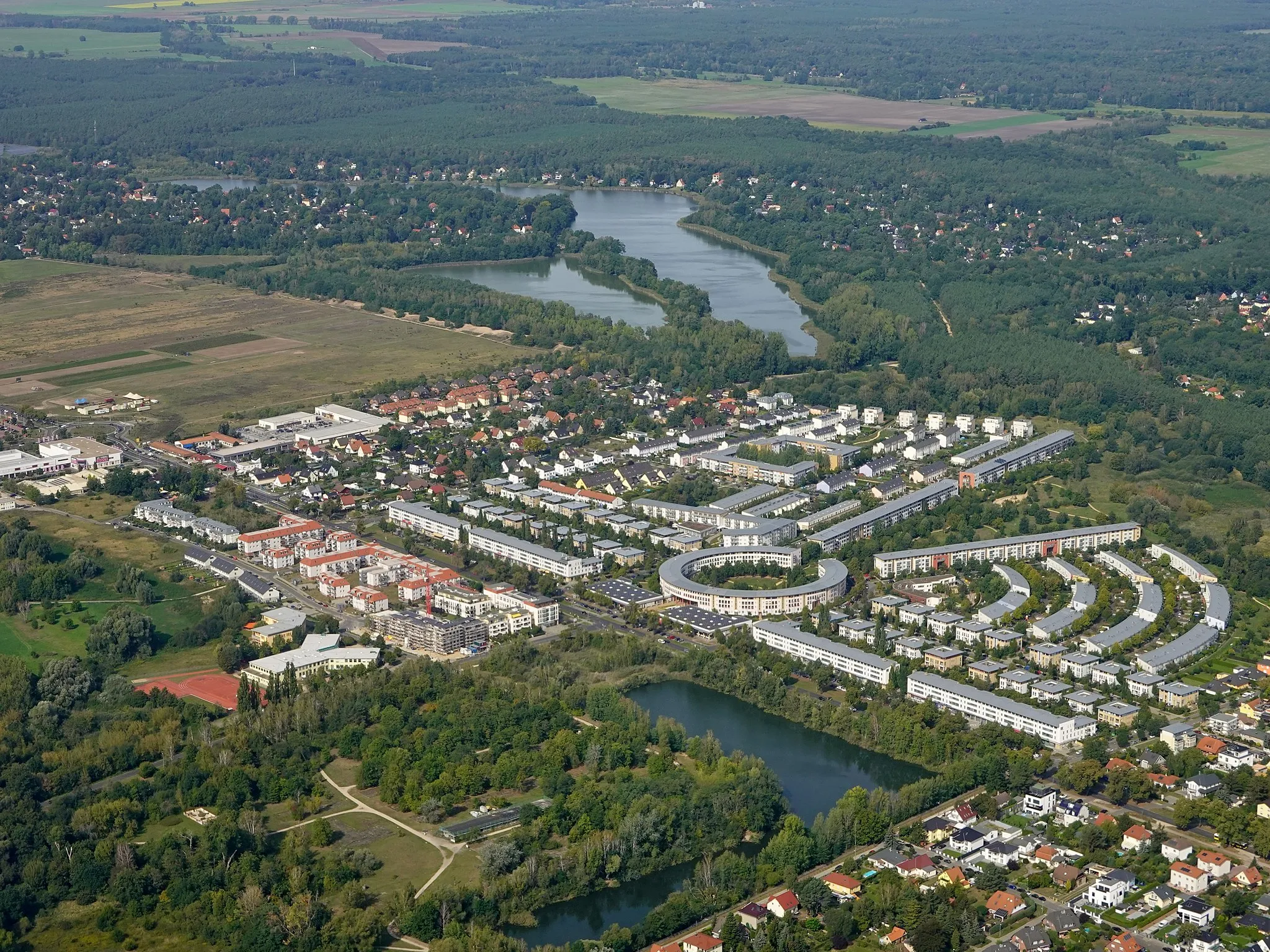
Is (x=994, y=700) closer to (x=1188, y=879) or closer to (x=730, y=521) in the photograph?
(x=1188, y=879)

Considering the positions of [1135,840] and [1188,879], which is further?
[1135,840]

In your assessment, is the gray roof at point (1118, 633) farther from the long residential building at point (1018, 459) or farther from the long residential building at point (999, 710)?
the long residential building at point (1018, 459)

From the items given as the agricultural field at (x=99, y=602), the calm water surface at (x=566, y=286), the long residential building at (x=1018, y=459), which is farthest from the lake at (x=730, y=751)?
the calm water surface at (x=566, y=286)

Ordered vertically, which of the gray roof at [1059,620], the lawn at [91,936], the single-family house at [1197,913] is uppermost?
the gray roof at [1059,620]

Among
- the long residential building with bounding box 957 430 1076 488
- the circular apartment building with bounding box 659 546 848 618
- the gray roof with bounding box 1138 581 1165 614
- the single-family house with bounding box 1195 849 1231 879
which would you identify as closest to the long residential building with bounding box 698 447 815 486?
the long residential building with bounding box 957 430 1076 488

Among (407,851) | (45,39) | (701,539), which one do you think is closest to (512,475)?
(701,539)

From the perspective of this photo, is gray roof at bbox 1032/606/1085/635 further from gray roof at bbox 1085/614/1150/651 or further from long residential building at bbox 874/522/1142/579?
long residential building at bbox 874/522/1142/579

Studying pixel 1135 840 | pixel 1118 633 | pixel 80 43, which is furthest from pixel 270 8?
pixel 1135 840
